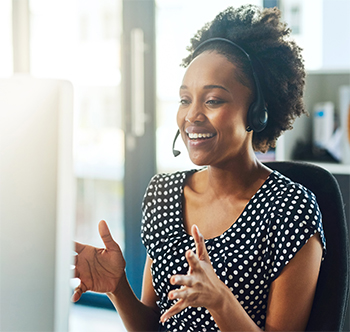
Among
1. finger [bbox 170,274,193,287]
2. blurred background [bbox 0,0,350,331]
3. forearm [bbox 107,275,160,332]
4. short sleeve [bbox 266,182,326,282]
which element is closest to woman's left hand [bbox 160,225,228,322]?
finger [bbox 170,274,193,287]

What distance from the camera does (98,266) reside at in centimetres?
75

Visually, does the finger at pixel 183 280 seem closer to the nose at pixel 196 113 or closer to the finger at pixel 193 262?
the finger at pixel 193 262

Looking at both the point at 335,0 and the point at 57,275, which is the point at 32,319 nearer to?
the point at 57,275

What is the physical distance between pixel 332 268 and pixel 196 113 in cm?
36

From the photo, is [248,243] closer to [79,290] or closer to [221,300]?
[221,300]

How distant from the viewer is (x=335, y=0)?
1133 mm

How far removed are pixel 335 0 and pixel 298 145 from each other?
0.42 metres

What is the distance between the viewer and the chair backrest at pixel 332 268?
66 centimetres

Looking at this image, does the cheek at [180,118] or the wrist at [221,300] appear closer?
the wrist at [221,300]

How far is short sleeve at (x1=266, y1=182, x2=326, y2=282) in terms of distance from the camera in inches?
25.4

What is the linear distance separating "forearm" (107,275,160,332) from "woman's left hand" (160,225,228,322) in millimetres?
245

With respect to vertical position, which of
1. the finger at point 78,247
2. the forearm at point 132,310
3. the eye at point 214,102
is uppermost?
the eye at point 214,102

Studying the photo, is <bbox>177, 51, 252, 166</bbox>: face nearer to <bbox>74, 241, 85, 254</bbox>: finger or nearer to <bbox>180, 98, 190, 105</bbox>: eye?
<bbox>180, 98, 190, 105</bbox>: eye

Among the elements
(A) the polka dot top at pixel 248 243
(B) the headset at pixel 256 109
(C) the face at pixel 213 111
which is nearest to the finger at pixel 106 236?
(A) the polka dot top at pixel 248 243
